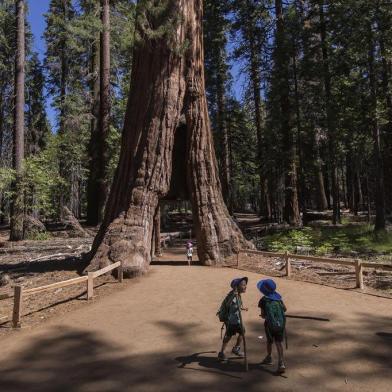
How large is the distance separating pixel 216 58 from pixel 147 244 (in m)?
23.0

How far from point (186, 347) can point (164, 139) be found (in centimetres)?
926

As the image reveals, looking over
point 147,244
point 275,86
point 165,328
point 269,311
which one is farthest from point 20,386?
A: point 275,86

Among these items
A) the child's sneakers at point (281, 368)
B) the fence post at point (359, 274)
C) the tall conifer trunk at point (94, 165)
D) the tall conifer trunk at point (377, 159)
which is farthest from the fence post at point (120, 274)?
the tall conifer trunk at point (94, 165)

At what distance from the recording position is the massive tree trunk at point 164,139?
14455 millimetres

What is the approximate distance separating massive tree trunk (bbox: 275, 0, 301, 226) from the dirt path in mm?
14162

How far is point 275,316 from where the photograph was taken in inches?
235

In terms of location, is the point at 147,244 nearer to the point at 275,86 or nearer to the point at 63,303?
the point at 63,303

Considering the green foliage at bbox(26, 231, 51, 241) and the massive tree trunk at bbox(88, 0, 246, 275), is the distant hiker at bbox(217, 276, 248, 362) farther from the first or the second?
the green foliage at bbox(26, 231, 51, 241)

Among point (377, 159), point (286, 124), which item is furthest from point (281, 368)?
point (286, 124)

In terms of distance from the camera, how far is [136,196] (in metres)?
14.5

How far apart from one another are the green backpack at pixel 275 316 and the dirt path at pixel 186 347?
0.62m

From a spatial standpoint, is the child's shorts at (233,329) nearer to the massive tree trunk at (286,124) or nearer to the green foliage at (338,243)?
the green foliage at (338,243)

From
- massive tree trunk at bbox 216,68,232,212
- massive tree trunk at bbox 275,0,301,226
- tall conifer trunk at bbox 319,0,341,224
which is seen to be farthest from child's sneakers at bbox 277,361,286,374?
massive tree trunk at bbox 216,68,232,212

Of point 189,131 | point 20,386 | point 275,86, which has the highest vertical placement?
point 275,86
